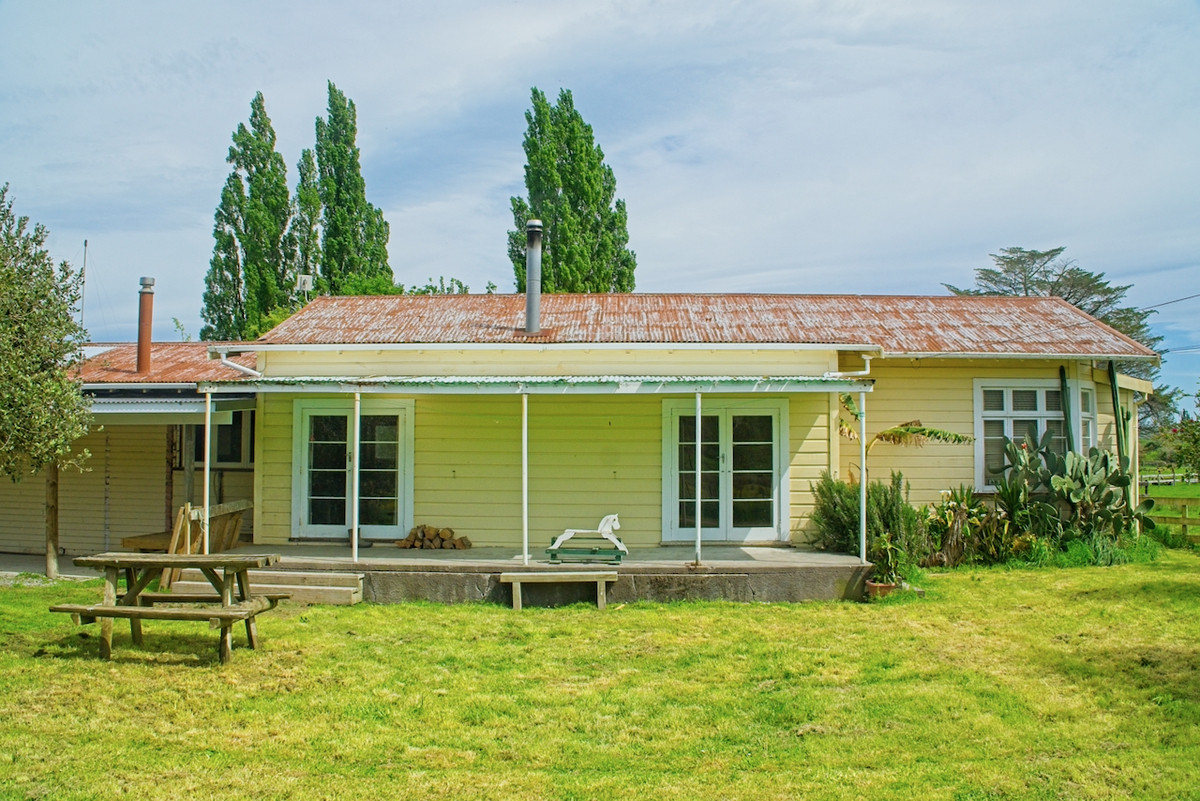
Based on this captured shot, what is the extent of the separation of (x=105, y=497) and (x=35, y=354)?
146 inches

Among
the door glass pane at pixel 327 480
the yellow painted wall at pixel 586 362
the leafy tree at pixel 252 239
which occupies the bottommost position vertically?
the door glass pane at pixel 327 480

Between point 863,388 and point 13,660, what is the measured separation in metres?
8.27

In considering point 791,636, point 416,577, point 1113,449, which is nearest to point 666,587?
point 791,636

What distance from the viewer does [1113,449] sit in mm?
13328

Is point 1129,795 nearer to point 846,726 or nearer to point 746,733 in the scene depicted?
point 846,726

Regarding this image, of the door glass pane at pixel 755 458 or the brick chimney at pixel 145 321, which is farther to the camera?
the brick chimney at pixel 145 321

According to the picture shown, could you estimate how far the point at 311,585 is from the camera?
9.92 metres

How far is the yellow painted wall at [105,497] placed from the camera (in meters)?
13.4

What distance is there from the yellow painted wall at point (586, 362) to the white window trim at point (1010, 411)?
8.85 feet

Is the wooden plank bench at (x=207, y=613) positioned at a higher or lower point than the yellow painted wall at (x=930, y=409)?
lower

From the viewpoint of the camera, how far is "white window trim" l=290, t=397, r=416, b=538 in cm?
1173

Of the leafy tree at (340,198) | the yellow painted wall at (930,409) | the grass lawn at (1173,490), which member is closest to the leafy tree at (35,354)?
the yellow painted wall at (930,409)

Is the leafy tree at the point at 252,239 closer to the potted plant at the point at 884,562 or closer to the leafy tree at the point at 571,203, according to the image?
the leafy tree at the point at 571,203

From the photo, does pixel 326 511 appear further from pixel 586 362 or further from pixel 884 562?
pixel 884 562
